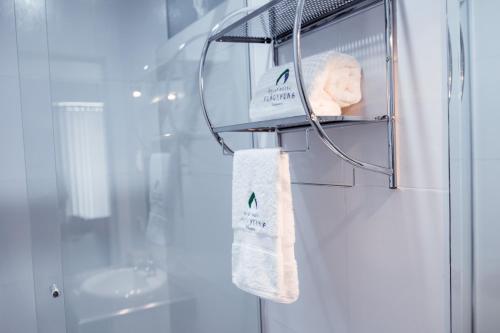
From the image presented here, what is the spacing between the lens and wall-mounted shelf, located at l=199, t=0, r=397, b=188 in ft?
2.97

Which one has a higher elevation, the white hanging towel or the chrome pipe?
the chrome pipe

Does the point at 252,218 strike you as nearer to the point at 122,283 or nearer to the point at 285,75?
the point at 285,75

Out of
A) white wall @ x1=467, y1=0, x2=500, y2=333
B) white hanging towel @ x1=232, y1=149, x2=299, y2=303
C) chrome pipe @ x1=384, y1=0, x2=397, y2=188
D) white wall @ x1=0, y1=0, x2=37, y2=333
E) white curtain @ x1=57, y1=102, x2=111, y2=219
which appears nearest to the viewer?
white wall @ x1=467, y1=0, x2=500, y2=333

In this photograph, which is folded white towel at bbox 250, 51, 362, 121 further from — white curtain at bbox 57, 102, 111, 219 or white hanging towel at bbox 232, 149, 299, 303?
white curtain at bbox 57, 102, 111, 219

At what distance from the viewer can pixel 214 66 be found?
5.07 feet

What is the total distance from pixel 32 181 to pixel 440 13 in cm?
119

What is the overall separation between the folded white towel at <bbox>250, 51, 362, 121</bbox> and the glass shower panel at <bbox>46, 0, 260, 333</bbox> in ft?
1.41

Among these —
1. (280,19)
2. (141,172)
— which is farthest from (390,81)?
(141,172)

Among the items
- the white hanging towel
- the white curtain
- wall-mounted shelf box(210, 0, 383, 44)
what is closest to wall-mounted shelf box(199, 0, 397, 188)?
wall-mounted shelf box(210, 0, 383, 44)

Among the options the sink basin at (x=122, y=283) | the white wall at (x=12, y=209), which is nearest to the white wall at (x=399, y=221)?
the sink basin at (x=122, y=283)

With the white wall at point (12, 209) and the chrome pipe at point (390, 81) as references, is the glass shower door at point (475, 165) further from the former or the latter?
the white wall at point (12, 209)

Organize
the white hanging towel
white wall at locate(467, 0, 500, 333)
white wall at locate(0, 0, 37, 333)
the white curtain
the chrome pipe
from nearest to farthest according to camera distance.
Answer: white wall at locate(467, 0, 500, 333) → the chrome pipe → the white hanging towel → the white curtain → white wall at locate(0, 0, 37, 333)

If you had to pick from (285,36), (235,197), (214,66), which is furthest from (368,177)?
(214,66)

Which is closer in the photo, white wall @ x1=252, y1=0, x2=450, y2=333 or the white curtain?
white wall @ x1=252, y1=0, x2=450, y2=333
